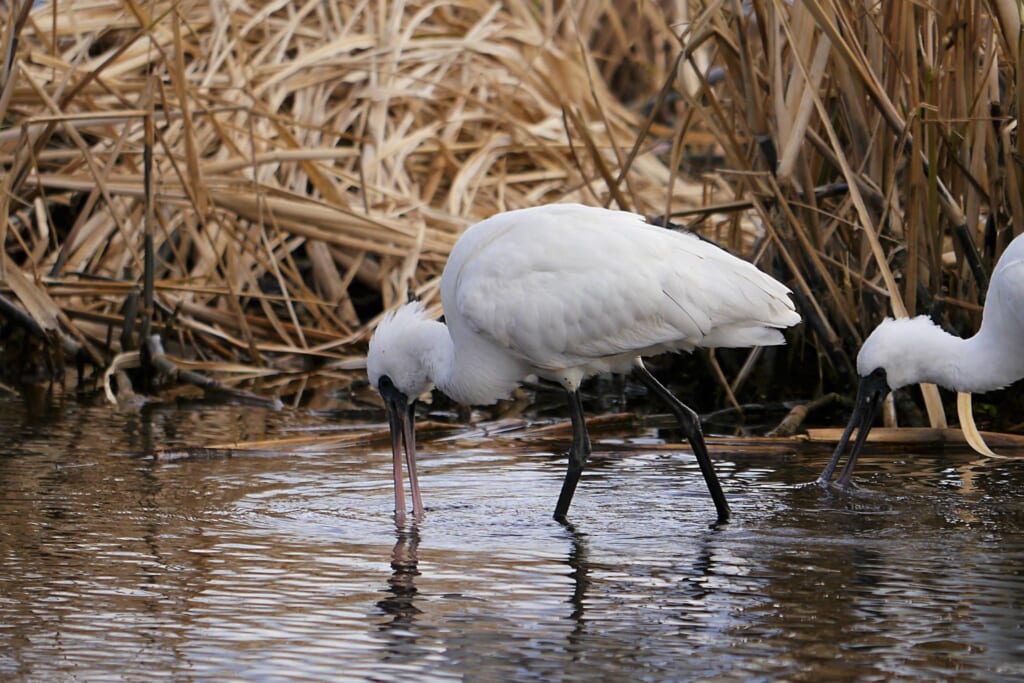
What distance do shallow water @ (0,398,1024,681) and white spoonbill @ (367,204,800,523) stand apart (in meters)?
0.33

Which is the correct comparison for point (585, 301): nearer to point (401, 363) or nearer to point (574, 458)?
point (574, 458)

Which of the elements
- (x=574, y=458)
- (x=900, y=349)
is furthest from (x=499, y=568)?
(x=900, y=349)

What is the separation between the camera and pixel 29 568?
16.6 ft

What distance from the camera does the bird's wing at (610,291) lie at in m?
6.12

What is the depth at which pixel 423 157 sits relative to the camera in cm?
1188

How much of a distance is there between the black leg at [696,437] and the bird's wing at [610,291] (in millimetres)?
296

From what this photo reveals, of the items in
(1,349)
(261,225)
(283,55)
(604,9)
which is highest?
(604,9)

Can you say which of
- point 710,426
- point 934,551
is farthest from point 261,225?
point 934,551

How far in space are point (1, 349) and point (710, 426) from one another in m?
4.22

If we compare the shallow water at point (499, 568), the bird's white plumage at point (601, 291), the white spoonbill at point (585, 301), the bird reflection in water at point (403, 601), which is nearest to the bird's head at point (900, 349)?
the shallow water at point (499, 568)

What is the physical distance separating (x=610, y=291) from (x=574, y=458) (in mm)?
672

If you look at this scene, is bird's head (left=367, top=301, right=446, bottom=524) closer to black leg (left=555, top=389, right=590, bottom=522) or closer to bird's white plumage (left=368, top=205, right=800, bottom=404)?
bird's white plumage (left=368, top=205, right=800, bottom=404)

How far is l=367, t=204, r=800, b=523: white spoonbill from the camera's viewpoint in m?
6.12

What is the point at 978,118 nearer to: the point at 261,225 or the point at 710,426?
the point at 710,426
